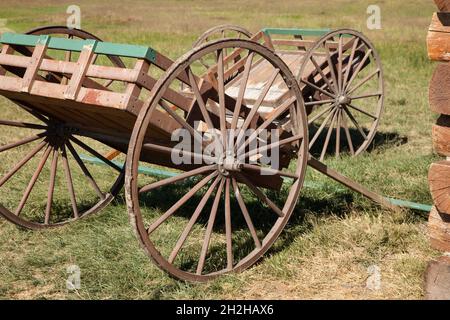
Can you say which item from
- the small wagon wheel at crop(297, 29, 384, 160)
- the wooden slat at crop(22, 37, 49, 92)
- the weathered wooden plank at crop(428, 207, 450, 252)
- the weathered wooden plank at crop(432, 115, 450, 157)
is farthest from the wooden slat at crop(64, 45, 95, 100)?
the small wagon wheel at crop(297, 29, 384, 160)

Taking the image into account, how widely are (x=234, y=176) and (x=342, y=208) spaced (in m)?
1.52

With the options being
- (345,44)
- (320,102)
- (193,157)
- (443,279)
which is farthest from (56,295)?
(345,44)

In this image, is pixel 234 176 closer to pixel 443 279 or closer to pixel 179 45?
pixel 443 279

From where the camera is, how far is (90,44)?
381 cm

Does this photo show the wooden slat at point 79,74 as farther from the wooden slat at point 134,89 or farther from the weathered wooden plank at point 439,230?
the weathered wooden plank at point 439,230

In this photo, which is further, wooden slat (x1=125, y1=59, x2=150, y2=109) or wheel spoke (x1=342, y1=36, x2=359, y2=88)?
wheel spoke (x1=342, y1=36, x2=359, y2=88)

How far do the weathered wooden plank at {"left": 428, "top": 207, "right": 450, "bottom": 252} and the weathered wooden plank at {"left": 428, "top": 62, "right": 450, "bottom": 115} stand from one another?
2.39ft

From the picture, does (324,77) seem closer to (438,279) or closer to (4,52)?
(438,279)

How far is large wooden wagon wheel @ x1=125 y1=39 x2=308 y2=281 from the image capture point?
11.8ft

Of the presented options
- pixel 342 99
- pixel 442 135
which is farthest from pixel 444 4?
pixel 342 99

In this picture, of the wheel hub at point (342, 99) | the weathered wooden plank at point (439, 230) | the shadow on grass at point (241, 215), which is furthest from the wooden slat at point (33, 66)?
the wheel hub at point (342, 99)

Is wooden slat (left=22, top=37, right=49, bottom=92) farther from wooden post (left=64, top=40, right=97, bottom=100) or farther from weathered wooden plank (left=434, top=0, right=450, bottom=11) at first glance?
weathered wooden plank (left=434, top=0, right=450, bottom=11)

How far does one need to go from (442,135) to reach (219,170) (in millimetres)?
1398

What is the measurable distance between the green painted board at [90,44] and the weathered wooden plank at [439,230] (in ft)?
6.78
